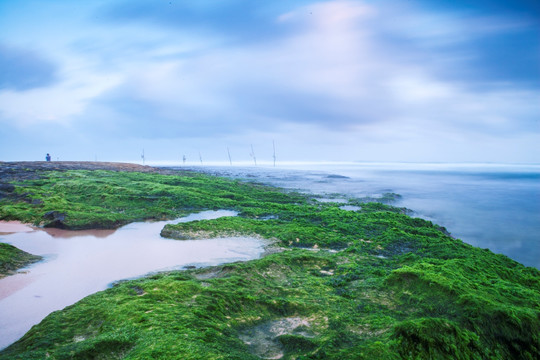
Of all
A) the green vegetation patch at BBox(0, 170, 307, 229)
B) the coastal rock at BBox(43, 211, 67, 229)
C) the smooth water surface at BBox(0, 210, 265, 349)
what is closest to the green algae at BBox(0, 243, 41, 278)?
the smooth water surface at BBox(0, 210, 265, 349)

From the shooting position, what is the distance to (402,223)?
10898mm

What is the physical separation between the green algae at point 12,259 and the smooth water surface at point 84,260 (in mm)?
201

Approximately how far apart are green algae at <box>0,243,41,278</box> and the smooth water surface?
201 millimetres

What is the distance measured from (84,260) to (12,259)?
48.5 inches

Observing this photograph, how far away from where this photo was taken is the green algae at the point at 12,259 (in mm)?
5496

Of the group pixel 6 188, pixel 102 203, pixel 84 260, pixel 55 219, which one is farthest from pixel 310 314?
pixel 6 188

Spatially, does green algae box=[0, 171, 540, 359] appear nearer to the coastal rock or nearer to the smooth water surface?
the smooth water surface

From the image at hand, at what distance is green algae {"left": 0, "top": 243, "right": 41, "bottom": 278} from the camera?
18.0ft

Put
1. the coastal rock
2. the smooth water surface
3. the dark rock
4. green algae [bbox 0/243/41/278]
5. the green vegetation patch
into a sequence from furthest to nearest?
the dark rock < the green vegetation patch < the coastal rock < green algae [bbox 0/243/41/278] < the smooth water surface

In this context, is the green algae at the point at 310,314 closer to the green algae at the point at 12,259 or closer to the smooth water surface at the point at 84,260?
the smooth water surface at the point at 84,260

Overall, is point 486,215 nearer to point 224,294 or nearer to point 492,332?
point 492,332

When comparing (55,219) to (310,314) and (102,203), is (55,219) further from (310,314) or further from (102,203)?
(310,314)

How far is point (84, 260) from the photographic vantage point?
6484 millimetres

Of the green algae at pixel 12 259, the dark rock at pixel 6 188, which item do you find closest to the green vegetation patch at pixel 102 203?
the dark rock at pixel 6 188
